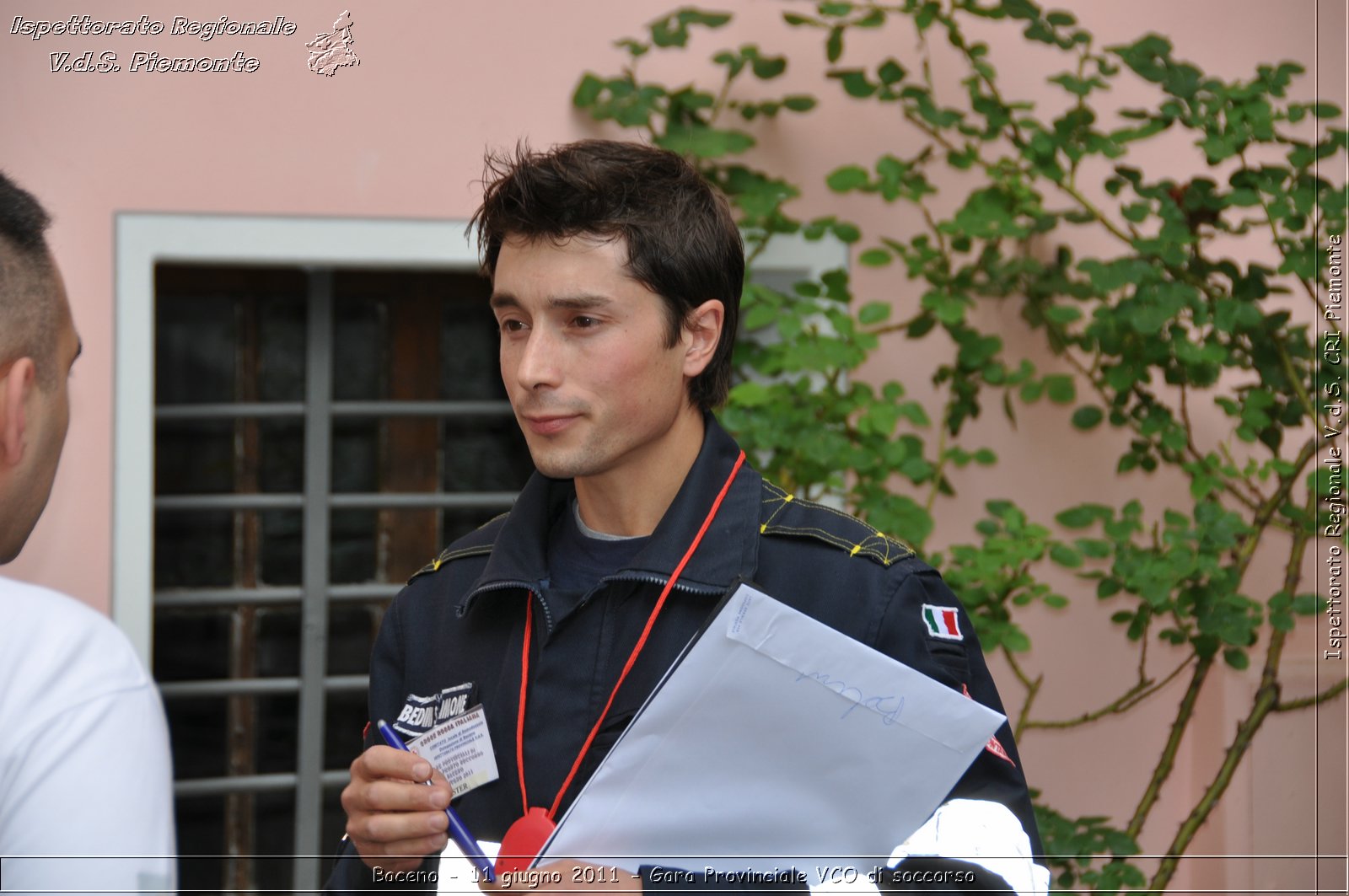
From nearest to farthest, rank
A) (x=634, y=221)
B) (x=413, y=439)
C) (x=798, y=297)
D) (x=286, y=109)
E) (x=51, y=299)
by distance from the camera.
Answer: (x=51, y=299) → (x=634, y=221) → (x=286, y=109) → (x=798, y=297) → (x=413, y=439)

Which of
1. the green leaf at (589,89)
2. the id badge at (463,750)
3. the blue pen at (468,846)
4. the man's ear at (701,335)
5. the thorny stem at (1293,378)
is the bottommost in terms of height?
the blue pen at (468,846)

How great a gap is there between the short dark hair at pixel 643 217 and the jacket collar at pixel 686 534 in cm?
14

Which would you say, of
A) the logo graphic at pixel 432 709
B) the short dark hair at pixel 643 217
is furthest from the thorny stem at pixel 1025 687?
the logo graphic at pixel 432 709

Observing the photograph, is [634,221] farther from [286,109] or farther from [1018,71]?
[1018,71]

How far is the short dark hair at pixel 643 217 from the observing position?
164 cm

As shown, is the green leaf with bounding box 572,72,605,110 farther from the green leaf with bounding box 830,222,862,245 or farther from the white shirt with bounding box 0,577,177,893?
the white shirt with bounding box 0,577,177,893

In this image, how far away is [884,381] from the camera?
328 cm

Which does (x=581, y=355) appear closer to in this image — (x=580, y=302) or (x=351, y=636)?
(x=580, y=302)

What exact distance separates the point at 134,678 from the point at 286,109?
2.29 m

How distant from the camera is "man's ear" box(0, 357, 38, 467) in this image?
0.95m

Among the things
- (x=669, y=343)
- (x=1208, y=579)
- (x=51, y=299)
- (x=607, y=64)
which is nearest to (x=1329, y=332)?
(x=1208, y=579)

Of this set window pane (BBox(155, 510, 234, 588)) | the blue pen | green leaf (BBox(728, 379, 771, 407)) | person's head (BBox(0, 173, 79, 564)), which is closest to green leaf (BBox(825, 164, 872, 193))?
green leaf (BBox(728, 379, 771, 407))

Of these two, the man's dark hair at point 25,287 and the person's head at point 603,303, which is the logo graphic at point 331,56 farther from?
the man's dark hair at point 25,287

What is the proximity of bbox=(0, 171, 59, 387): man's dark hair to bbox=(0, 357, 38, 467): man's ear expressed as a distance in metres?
0.01
